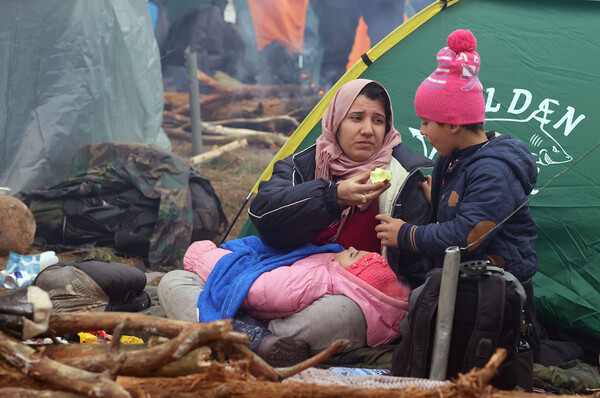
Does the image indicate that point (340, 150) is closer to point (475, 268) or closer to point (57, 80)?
point (475, 268)

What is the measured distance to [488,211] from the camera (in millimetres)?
2605

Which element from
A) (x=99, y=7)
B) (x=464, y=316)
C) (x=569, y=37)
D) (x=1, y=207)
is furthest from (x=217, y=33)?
(x=464, y=316)

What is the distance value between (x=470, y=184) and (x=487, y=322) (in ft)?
1.96

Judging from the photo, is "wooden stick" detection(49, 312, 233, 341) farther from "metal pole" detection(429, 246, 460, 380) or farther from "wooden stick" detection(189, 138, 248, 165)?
"wooden stick" detection(189, 138, 248, 165)

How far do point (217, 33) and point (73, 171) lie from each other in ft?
14.7

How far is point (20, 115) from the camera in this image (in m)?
6.03

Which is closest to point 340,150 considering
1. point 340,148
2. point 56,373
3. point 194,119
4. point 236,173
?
point 340,148

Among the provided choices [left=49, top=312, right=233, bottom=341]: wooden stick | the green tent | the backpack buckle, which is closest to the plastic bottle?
the green tent

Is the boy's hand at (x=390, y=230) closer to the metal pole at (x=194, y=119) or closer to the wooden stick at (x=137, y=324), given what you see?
the wooden stick at (x=137, y=324)

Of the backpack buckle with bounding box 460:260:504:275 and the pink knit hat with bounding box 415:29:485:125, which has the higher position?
the pink knit hat with bounding box 415:29:485:125

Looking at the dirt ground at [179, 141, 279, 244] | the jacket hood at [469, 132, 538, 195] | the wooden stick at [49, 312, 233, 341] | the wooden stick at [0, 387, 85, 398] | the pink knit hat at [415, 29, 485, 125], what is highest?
the pink knit hat at [415, 29, 485, 125]

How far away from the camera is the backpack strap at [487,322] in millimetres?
2299

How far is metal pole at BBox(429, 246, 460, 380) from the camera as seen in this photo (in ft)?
7.10

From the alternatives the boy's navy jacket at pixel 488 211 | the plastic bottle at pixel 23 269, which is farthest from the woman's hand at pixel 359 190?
the plastic bottle at pixel 23 269
